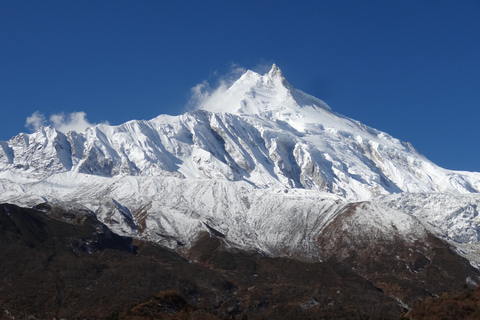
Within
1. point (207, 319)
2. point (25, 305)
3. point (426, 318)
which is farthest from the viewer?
point (25, 305)

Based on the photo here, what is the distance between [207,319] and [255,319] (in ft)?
217

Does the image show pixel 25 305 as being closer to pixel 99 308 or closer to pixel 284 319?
pixel 99 308

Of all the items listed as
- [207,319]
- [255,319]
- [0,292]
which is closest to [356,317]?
[255,319]

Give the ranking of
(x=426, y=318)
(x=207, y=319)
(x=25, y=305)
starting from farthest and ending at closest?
(x=25, y=305)
(x=207, y=319)
(x=426, y=318)

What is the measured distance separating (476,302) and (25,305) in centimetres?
12061

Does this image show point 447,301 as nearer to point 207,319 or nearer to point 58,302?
point 207,319

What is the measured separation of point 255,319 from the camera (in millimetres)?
199750

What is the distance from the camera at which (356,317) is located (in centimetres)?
Result: 19312

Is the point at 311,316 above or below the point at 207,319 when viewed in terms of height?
above

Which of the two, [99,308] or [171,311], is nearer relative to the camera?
[171,311]

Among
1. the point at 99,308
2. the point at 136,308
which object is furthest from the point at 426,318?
the point at 99,308

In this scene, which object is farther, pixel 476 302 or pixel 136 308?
pixel 136 308

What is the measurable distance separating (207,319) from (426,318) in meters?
41.6

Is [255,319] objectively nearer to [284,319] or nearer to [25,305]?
[284,319]
